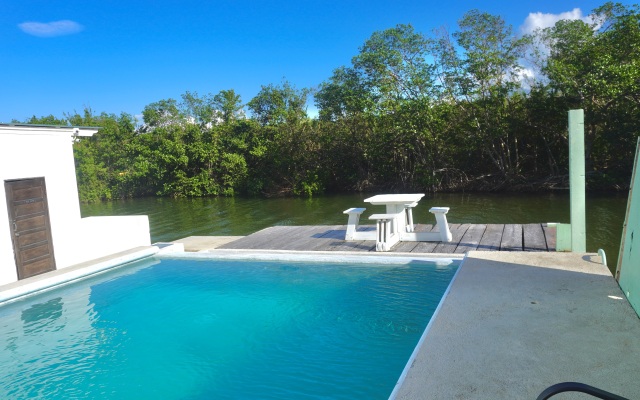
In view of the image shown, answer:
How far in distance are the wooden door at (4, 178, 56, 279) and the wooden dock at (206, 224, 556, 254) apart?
2.64m

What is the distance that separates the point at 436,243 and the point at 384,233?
0.87 m

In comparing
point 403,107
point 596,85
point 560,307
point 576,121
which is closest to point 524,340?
point 560,307

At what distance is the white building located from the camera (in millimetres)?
6676

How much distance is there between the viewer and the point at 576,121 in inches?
200

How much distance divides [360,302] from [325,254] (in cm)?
174

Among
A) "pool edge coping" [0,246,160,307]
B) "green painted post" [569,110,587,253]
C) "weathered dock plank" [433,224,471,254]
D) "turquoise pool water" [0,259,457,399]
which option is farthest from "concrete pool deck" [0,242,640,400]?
"pool edge coping" [0,246,160,307]

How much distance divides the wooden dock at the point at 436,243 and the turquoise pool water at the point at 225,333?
0.66m

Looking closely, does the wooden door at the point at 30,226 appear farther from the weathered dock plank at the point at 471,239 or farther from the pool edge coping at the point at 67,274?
the weathered dock plank at the point at 471,239

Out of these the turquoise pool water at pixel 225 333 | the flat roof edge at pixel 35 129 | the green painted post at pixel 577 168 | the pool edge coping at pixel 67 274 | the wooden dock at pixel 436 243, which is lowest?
the turquoise pool water at pixel 225 333

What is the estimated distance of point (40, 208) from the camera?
280 inches

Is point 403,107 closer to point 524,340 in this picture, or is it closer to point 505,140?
point 505,140

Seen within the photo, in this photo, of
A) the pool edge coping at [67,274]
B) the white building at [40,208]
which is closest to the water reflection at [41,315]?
the pool edge coping at [67,274]

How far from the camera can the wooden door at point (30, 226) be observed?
22.1 feet

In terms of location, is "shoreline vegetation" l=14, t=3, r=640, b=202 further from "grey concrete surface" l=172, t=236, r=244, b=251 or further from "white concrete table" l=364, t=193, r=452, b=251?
"grey concrete surface" l=172, t=236, r=244, b=251
